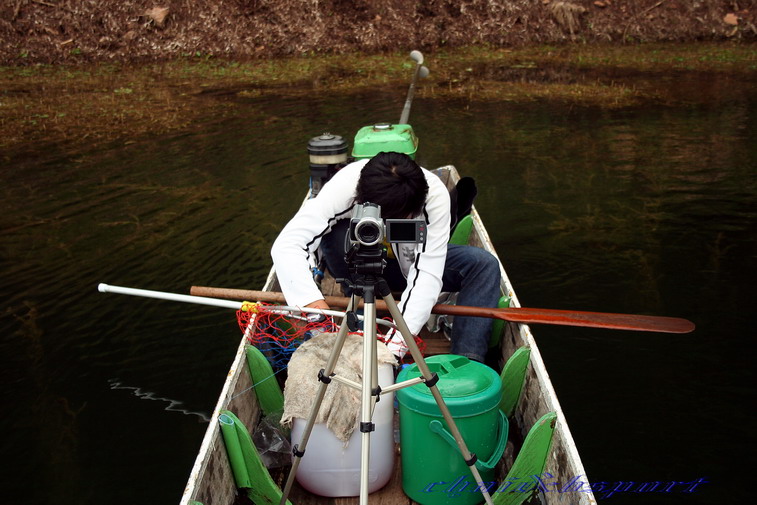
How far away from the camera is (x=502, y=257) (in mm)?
6461

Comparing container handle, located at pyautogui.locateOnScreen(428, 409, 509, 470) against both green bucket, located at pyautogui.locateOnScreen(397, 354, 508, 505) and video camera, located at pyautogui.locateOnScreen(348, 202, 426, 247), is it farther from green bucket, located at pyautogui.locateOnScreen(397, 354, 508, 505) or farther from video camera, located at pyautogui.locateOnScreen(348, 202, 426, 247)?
video camera, located at pyautogui.locateOnScreen(348, 202, 426, 247)

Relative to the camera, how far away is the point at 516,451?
10.5 ft

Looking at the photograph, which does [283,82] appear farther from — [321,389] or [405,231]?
[405,231]

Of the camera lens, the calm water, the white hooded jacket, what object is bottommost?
the calm water

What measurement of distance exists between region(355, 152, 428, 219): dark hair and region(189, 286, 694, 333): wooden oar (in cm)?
56

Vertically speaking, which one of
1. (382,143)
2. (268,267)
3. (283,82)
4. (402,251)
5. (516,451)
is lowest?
(268,267)

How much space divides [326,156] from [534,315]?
1987 millimetres

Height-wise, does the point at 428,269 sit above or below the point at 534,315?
above

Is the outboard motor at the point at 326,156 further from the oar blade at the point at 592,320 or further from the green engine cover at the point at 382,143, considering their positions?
the oar blade at the point at 592,320

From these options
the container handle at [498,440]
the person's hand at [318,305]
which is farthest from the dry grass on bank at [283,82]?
the container handle at [498,440]

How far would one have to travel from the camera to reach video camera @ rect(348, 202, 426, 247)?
2.13 meters

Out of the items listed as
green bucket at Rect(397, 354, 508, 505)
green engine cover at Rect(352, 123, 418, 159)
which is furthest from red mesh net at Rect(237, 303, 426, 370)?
green engine cover at Rect(352, 123, 418, 159)

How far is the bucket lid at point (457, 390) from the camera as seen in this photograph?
8.82 feet

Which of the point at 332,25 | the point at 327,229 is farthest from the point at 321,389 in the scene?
the point at 332,25
